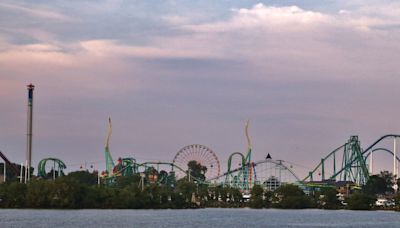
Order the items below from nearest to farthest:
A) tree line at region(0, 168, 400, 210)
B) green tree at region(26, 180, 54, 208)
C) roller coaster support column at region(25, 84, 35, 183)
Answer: green tree at region(26, 180, 54, 208), tree line at region(0, 168, 400, 210), roller coaster support column at region(25, 84, 35, 183)

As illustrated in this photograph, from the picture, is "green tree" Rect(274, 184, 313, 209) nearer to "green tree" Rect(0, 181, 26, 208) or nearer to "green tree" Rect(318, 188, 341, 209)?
"green tree" Rect(318, 188, 341, 209)

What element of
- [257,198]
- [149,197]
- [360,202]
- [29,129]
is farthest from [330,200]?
[29,129]

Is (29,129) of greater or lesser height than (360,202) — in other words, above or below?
above

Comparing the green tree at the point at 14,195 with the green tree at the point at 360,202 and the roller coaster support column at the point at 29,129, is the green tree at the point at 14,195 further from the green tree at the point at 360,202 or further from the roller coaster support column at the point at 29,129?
the green tree at the point at 360,202

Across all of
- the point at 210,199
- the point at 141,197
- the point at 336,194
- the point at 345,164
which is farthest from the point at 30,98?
the point at 345,164

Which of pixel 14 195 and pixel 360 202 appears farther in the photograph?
pixel 360 202

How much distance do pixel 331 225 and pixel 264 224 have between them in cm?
708

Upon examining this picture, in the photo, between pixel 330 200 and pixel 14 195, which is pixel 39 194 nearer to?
pixel 14 195

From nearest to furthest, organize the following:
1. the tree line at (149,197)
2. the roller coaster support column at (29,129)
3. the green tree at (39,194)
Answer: the green tree at (39,194), the tree line at (149,197), the roller coaster support column at (29,129)

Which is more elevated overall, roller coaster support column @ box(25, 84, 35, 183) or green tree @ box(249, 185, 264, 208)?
roller coaster support column @ box(25, 84, 35, 183)

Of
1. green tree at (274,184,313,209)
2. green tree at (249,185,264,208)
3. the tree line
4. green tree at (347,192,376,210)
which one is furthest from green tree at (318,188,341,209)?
green tree at (249,185,264,208)

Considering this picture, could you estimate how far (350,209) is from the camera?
16400cm

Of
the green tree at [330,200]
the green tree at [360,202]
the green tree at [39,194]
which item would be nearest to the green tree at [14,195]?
the green tree at [39,194]

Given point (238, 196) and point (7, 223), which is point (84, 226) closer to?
point (7, 223)
